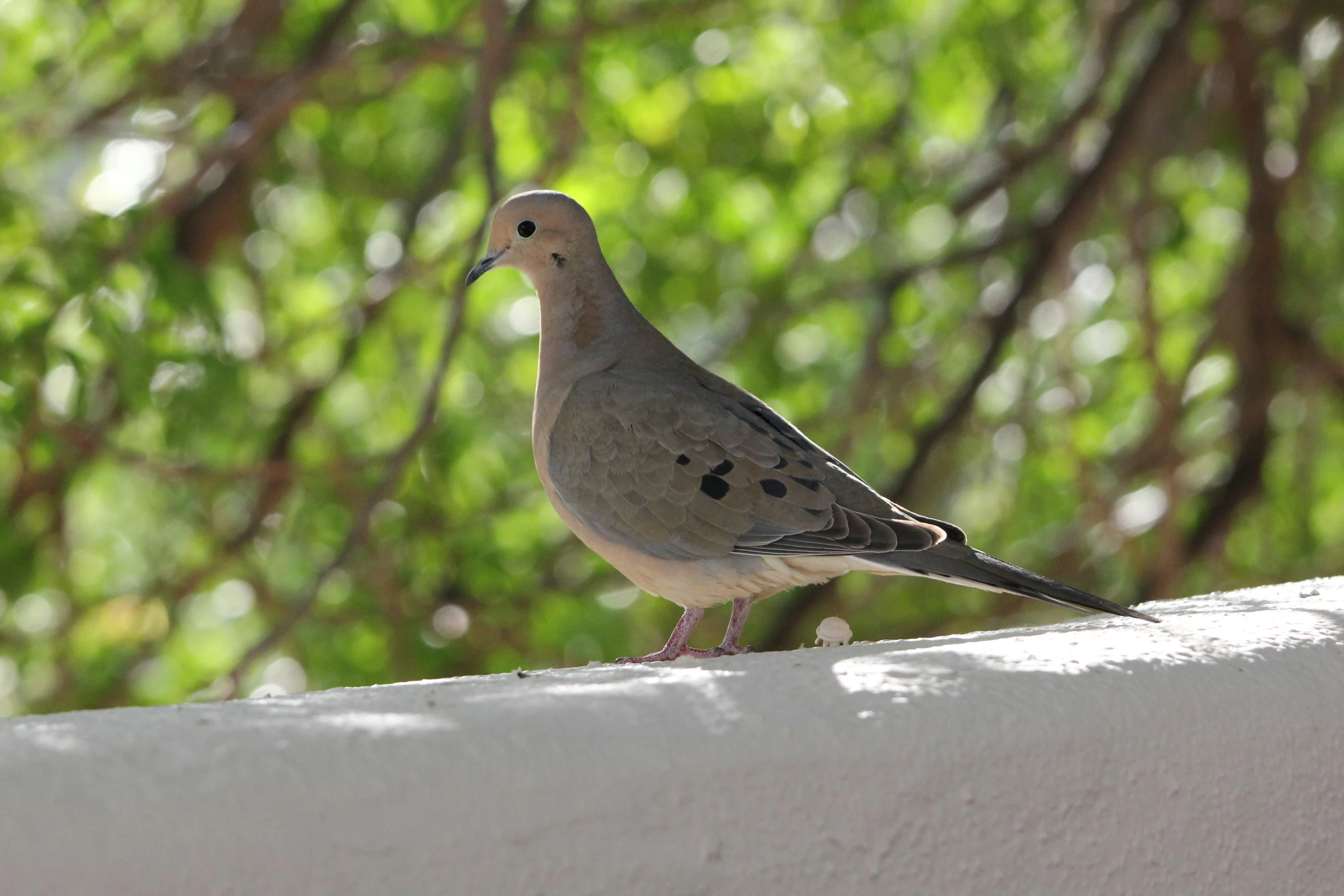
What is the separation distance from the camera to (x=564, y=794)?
1188 mm

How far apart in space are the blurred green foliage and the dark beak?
150 cm

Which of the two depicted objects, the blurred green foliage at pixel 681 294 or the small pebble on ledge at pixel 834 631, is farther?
the blurred green foliage at pixel 681 294

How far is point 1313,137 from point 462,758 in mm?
5078

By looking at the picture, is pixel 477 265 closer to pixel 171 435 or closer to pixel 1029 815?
pixel 171 435

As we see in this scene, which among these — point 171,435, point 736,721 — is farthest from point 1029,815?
point 171,435

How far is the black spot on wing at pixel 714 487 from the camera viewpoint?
264cm

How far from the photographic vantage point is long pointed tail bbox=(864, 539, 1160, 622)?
2143 mm

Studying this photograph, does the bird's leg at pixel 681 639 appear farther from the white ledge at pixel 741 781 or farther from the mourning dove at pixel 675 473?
the white ledge at pixel 741 781

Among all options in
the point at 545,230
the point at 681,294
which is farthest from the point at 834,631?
the point at 681,294

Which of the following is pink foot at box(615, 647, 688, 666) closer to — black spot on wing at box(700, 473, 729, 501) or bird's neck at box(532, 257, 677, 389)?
black spot on wing at box(700, 473, 729, 501)

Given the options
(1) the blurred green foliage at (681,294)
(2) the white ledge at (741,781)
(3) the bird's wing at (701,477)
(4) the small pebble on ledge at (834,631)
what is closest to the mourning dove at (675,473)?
(3) the bird's wing at (701,477)

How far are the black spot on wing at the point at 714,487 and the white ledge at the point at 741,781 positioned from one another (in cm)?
92

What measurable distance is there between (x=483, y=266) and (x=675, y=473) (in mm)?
704

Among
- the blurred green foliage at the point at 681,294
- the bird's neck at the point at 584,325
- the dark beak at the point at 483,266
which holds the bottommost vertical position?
the blurred green foliage at the point at 681,294
